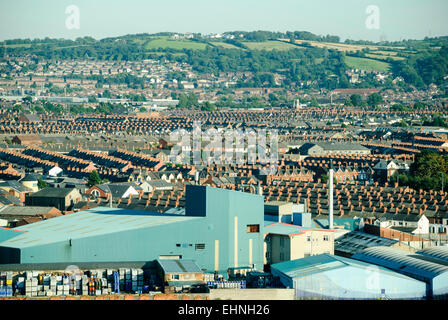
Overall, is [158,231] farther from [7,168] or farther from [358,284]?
[7,168]

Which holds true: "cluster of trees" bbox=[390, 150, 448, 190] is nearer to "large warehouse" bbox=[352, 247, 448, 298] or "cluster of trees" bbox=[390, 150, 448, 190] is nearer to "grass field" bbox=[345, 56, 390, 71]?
"large warehouse" bbox=[352, 247, 448, 298]

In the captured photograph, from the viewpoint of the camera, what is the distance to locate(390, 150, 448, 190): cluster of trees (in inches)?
1796

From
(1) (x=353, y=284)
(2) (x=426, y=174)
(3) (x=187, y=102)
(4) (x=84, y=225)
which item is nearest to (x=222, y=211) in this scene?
(4) (x=84, y=225)

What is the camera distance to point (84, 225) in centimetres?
2698

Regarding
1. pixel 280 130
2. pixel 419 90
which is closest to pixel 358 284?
pixel 280 130

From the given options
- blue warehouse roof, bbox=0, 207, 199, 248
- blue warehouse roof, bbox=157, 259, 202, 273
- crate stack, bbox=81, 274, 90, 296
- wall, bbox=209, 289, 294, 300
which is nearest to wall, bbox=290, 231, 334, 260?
blue warehouse roof, bbox=0, 207, 199, 248

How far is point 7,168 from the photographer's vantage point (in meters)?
53.0

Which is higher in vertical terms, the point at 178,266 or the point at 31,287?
the point at 178,266

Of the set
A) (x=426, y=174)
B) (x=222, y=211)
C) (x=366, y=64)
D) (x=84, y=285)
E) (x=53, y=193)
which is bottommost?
(x=426, y=174)

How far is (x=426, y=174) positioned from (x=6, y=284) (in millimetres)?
30741

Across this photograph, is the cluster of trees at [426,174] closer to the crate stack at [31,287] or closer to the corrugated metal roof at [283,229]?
the corrugated metal roof at [283,229]

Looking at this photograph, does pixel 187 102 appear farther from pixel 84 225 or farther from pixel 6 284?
pixel 6 284

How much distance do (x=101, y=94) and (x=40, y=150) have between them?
10676 cm

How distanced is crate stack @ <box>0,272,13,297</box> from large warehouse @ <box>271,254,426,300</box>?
19.7 feet
